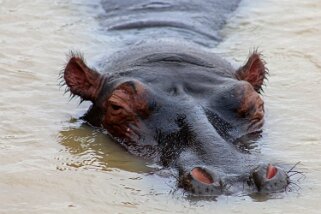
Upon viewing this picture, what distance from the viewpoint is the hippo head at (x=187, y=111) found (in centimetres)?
542

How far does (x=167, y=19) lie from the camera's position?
30.0 feet

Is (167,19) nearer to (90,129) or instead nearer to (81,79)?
(81,79)

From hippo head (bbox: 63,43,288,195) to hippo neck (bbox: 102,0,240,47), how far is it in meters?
1.12

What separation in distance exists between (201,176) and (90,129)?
77.7 inches

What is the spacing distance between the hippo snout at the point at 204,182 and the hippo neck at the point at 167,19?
3304mm

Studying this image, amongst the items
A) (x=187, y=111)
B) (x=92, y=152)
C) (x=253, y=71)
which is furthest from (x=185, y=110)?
(x=253, y=71)

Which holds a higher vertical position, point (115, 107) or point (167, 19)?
point (167, 19)

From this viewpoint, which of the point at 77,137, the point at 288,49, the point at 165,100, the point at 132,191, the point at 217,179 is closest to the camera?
the point at 217,179

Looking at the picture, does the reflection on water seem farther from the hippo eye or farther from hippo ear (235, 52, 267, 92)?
hippo ear (235, 52, 267, 92)

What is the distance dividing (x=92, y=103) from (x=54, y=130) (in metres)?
0.45

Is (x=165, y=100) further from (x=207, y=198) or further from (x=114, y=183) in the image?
(x=207, y=198)

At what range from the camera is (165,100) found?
646cm

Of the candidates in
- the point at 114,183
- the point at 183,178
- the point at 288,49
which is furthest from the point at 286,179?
the point at 288,49

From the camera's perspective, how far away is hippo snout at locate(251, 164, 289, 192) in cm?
535
